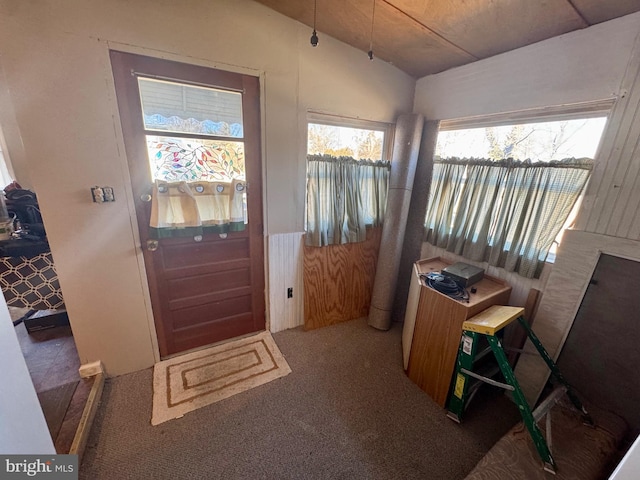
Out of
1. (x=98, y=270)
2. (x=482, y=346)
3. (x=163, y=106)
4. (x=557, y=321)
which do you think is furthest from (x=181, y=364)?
(x=557, y=321)

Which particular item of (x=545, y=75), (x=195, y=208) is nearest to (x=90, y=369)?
(x=195, y=208)

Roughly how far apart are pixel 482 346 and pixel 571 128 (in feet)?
4.92

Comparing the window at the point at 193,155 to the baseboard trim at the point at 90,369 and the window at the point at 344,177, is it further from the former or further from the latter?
the baseboard trim at the point at 90,369

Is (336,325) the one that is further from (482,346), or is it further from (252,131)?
(252,131)

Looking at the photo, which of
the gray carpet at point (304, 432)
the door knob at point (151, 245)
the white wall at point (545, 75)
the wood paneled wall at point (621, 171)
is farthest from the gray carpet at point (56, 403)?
the white wall at point (545, 75)

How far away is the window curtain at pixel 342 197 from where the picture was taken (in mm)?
2193

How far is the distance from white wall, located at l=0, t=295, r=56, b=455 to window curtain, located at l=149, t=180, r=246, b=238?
3.80 ft

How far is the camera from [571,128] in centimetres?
159

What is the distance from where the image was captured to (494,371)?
169cm

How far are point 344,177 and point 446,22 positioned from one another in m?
1.18

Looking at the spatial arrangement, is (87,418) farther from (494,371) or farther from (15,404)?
(494,371)

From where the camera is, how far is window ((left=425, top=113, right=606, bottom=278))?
1561 millimetres

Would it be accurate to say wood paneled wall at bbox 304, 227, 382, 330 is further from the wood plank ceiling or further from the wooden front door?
the wood plank ceiling

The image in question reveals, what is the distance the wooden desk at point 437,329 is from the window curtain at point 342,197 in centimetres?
75
